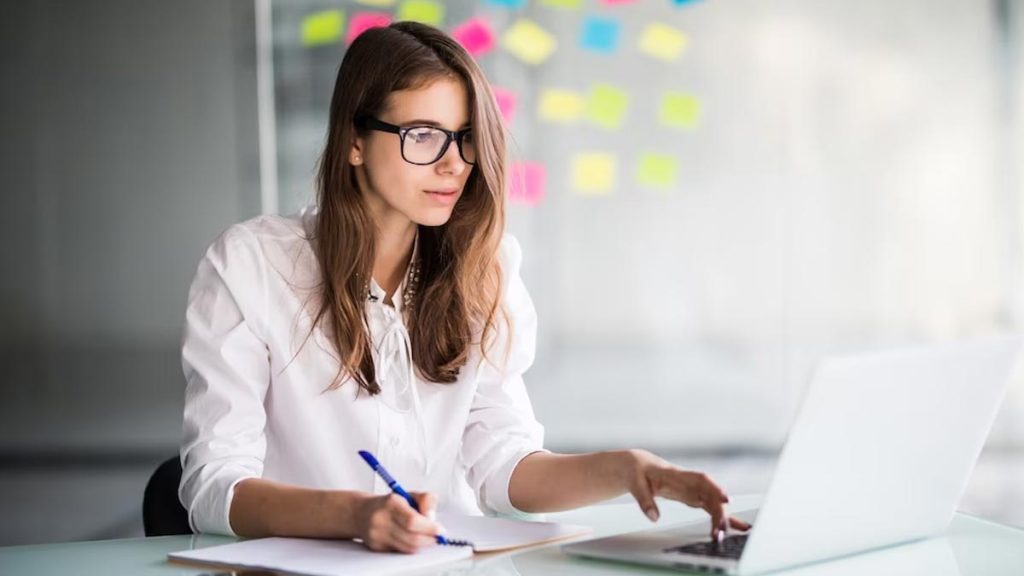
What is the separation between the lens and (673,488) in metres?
1.25

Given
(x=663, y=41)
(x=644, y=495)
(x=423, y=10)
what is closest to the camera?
(x=644, y=495)

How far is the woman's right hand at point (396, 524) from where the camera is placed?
1.10 meters

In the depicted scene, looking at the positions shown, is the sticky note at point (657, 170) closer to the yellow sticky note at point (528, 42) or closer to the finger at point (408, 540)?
the yellow sticky note at point (528, 42)

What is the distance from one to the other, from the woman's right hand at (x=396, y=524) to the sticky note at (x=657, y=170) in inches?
121

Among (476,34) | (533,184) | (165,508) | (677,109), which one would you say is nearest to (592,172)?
(533,184)

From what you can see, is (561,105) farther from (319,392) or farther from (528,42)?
(319,392)

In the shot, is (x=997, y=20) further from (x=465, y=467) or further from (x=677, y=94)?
(x=465, y=467)

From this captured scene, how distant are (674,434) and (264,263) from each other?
9.16ft

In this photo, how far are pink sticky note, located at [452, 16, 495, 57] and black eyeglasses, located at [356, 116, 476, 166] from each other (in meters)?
2.48

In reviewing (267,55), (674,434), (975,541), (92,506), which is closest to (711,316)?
(674,434)

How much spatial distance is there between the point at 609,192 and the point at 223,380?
2.78 m

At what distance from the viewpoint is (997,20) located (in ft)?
13.8

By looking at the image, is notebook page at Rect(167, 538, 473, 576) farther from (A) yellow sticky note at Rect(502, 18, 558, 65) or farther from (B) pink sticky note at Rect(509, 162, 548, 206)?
(A) yellow sticky note at Rect(502, 18, 558, 65)

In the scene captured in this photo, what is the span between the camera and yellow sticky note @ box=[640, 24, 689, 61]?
4.09 m
